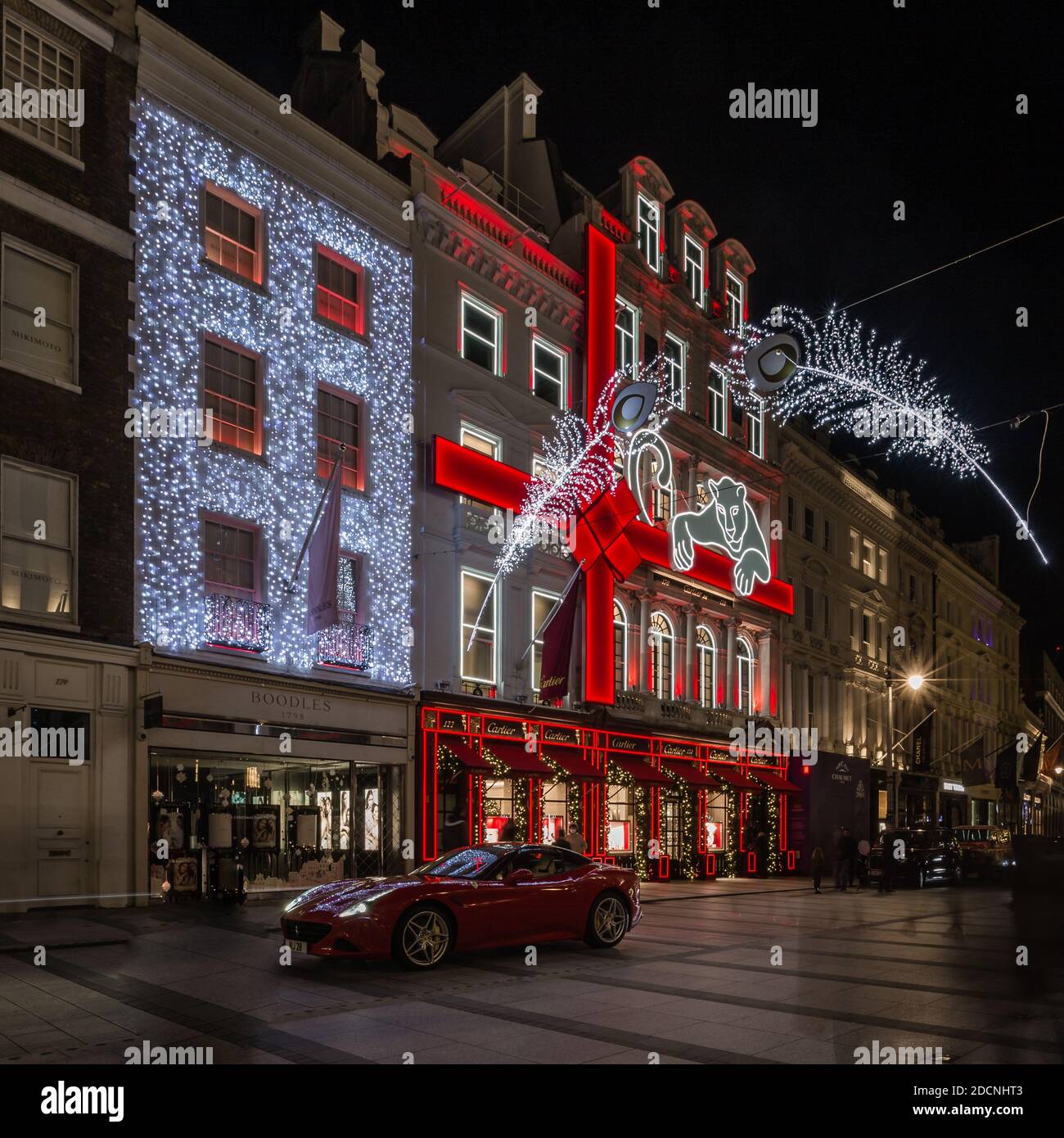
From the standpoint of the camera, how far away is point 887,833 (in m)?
31.9

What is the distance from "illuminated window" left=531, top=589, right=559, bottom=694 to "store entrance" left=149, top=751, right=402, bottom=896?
19.0 ft

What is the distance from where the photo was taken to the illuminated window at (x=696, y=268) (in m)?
38.5

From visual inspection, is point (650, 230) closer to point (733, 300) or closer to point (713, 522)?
point (733, 300)

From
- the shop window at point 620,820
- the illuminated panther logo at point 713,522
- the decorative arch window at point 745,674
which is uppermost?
the illuminated panther logo at point 713,522

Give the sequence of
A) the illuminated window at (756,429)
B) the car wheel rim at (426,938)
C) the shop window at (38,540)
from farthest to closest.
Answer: the illuminated window at (756,429), the shop window at (38,540), the car wheel rim at (426,938)

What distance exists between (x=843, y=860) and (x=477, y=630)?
12694mm

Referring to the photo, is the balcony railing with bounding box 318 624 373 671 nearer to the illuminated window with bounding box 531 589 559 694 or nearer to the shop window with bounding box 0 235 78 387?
the illuminated window with bounding box 531 589 559 694

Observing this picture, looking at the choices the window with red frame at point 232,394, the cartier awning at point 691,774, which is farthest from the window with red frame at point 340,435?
the cartier awning at point 691,774

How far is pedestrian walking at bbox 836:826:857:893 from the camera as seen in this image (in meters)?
31.4

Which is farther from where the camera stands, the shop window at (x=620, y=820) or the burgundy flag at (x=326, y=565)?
the shop window at (x=620, y=820)

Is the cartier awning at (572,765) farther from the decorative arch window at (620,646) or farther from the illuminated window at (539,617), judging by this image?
the decorative arch window at (620,646)

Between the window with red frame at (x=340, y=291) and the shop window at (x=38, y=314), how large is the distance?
5917mm
